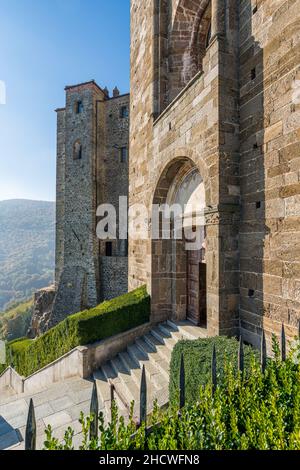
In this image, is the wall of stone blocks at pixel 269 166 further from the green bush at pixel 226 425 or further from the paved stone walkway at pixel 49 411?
the paved stone walkway at pixel 49 411

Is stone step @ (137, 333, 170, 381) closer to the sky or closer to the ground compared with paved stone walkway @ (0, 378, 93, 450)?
closer to the sky

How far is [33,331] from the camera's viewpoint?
1991 cm

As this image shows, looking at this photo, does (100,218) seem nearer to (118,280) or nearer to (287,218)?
(118,280)

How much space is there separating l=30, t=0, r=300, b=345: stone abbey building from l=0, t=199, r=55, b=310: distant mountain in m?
86.4

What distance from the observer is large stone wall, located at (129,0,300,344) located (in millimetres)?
3865

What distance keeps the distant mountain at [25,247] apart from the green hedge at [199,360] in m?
89.3

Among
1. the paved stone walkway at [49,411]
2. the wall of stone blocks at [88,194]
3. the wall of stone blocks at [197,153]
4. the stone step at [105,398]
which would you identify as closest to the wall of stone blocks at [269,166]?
the wall of stone blocks at [197,153]

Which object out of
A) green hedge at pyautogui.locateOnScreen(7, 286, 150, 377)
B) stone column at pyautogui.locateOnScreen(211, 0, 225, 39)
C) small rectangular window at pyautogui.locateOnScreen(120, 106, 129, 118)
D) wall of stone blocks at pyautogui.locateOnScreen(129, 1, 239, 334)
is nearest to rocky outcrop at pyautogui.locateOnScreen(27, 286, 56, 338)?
green hedge at pyautogui.locateOnScreen(7, 286, 150, 377)

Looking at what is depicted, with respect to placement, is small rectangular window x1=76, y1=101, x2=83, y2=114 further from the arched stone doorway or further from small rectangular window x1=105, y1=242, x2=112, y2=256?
the arched stone doorway

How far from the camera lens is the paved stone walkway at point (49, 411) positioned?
4168 millimetres

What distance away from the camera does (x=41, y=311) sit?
20.1 metres

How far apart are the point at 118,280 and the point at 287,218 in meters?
16.5

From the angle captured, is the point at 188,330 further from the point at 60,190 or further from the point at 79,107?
the point at 79,107
